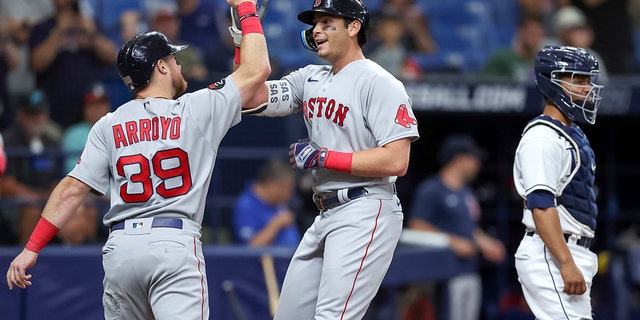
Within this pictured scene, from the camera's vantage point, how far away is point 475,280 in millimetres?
9141

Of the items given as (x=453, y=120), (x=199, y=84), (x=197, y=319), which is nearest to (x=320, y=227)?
(x=197, y=319)

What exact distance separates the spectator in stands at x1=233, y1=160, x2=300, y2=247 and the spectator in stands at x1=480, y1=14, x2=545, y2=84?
8.52 ft

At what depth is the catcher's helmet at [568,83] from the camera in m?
5.13

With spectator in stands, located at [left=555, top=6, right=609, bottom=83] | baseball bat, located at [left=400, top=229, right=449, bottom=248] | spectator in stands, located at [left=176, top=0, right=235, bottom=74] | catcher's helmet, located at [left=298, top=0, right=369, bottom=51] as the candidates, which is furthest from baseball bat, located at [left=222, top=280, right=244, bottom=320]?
spectator in stands, located at [left=555, top=6, right=609, bottom=83]

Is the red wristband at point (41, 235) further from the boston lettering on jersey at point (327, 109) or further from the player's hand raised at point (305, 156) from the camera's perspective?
the boston lettering on jersey at point (327, 109)

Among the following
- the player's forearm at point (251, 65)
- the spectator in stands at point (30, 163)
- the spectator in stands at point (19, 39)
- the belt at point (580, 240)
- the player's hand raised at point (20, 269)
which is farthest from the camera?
the spectator in stands at point (19, 39)

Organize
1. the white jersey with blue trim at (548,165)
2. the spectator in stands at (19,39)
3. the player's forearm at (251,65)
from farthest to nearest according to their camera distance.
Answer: the spectator in stands at (19,39) < the white jersey with blue trim at (548,165) < the player's forearm at (251,65)

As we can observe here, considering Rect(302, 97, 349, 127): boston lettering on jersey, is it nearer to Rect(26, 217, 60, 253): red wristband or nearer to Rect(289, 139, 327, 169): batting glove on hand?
Rect(289, 139, 327, 169): batting glove on hand

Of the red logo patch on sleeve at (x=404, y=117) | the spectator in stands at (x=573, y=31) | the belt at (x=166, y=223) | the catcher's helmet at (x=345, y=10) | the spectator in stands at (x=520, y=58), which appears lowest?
the spectator in stands at (x=520, y=58)

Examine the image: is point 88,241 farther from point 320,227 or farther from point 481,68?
point 481,68

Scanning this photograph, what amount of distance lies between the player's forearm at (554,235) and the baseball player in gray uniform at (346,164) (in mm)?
672

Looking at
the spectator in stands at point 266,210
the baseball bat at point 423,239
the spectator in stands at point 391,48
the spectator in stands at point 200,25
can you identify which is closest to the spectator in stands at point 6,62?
the spectator in stands at point 200,25

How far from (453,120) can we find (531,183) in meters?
5.95

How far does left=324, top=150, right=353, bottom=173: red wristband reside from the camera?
4684 mm
